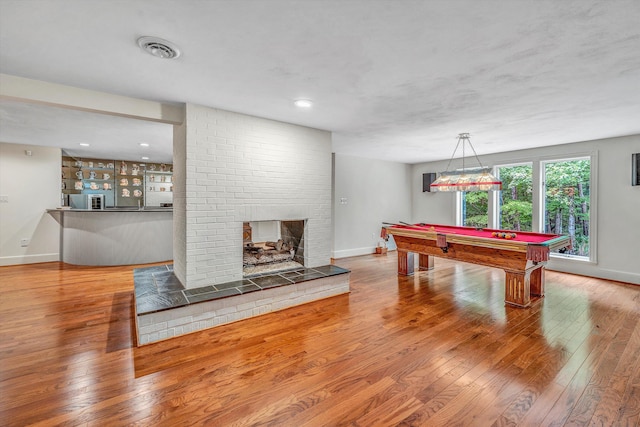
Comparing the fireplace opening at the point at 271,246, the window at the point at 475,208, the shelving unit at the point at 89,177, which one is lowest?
the fireplace opening at the point at 271,246

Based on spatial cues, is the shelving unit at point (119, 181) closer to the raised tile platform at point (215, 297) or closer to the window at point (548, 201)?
the raised tile platform at point (215, 297)

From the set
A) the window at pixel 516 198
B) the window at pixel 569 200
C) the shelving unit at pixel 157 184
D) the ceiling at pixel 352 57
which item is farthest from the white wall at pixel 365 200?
the shelving unit at pixel 157 184

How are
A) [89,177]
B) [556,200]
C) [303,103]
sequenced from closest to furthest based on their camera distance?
[303,103]
[556,200]
[89,177]

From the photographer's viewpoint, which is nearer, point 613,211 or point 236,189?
point 236,189

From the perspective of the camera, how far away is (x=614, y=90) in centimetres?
269

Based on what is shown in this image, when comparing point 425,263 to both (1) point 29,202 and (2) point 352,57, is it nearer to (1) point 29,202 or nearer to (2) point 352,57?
(2) point 352,57

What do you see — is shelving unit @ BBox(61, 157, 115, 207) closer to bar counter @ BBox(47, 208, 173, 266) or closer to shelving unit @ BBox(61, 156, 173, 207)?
shelving unit @ BBox(61, 156, 173, 207)

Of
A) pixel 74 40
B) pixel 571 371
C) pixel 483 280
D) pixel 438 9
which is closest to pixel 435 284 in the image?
pixel 483 280

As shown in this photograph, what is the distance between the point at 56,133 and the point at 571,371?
7097mm

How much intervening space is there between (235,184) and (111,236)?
145 inches

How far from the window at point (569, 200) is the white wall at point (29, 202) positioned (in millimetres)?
9791

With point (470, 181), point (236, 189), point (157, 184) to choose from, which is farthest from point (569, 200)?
point (157, 184)

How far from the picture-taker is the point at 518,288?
11.4 ft

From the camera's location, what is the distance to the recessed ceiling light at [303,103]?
2.99 meters
